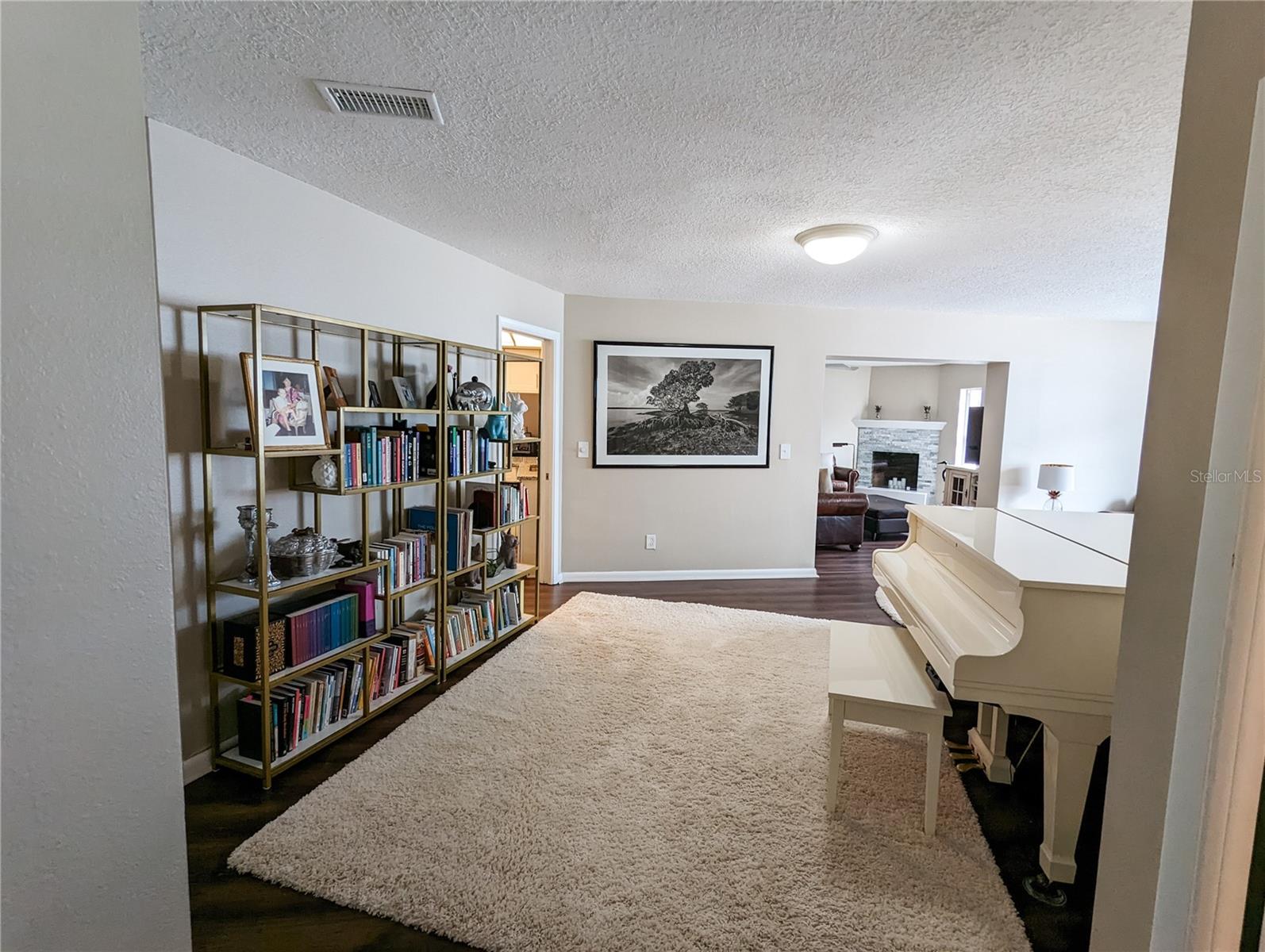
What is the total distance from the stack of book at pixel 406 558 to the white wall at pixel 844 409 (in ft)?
25.9

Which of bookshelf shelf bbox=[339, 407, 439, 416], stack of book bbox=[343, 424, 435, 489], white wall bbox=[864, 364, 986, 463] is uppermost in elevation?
white wall bbox=[864, 364, 986, 463]

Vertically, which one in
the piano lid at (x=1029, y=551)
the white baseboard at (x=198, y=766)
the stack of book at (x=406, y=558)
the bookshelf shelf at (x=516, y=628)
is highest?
the piano lid at (x=1029, y=551)

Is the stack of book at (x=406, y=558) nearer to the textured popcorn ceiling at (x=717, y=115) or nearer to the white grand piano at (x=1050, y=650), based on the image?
the textured popcorn ceiling at (x=717, y=115)

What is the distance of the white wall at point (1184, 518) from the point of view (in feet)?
2.95

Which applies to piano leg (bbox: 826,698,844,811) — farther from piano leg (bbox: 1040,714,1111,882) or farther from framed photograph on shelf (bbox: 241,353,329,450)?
Result: framed photograph on shelf (bbox: 241,353,329,450)

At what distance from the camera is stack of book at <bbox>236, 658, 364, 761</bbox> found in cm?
231

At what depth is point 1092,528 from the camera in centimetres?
282

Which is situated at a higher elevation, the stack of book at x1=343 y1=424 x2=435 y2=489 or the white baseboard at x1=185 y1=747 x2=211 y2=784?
the stack of book at x1=343 y1=424 x2=435 y2=489

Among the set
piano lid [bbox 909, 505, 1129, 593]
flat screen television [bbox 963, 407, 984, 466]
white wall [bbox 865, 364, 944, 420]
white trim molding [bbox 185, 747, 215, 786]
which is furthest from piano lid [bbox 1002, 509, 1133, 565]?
white wall [bbox 865, 364, 944, 420]

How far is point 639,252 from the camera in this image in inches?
140

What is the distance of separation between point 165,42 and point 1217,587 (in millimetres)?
2528

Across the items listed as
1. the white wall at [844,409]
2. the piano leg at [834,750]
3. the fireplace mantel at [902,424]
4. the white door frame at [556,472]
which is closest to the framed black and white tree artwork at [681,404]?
the white door frame at [556,472]

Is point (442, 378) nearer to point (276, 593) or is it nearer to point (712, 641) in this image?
point (276, 593)

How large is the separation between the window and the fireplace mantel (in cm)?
32
